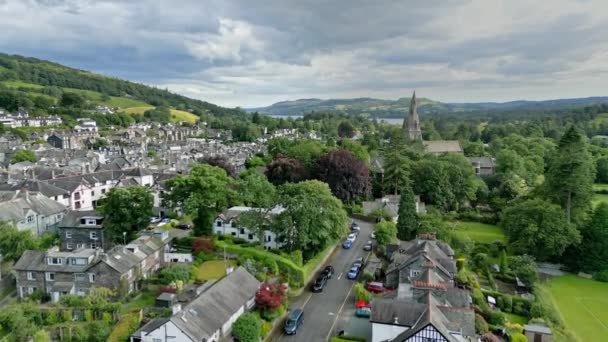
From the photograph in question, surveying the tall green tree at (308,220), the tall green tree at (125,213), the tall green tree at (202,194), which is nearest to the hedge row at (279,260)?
the tall green tree at (308,220)

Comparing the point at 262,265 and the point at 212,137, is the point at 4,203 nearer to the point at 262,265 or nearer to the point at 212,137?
the point at 262,265

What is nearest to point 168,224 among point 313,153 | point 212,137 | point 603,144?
point 313,153

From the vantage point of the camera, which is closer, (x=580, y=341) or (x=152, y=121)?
(x=580, y=341)

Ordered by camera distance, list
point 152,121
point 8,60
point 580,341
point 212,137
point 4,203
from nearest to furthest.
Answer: point 580,341
point 4,203
point 212,137
point 152,121
point 8,60

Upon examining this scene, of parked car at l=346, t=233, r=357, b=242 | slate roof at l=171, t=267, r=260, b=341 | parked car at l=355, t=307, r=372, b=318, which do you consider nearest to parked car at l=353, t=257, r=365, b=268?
parked car at l=346, t=233, r=357, b=242

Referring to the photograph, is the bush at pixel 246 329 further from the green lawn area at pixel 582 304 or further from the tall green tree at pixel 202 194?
the green lawn area at pixel 582 304

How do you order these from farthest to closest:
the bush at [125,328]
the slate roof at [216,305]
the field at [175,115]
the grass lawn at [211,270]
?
the field at [175,115]
the grass lawn at [211,270]
the bush at [125,328]
the slate roof at [216,305]

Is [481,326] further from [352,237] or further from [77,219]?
[77,219]

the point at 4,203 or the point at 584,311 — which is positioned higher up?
the point at 4,203
